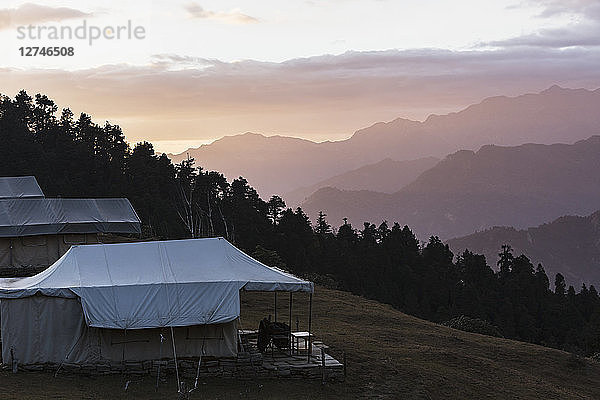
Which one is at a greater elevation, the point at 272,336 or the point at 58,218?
the point at 58,218

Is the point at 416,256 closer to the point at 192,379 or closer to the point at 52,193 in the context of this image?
the point at 52,193

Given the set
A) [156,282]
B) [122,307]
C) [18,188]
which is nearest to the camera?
[122,307]

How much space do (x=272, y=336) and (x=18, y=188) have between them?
87.9 feet

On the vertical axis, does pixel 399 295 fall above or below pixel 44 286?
below

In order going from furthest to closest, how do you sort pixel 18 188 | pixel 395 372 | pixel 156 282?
pixel 18 188
pixel 395 372
pixel 156 282

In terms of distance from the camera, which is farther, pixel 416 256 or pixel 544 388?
pixel 416 256

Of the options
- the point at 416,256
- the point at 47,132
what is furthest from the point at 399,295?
the point at 47,132

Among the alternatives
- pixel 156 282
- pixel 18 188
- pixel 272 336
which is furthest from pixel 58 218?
pixel 272 336

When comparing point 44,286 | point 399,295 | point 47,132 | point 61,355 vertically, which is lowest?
point 399,295

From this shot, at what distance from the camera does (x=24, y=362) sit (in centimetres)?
1988

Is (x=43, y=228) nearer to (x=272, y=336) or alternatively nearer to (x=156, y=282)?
(x=156, y=282)

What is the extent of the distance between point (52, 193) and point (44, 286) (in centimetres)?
4654

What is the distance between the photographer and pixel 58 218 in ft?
127

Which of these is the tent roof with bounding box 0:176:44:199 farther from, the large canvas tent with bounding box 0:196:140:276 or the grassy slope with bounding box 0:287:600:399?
the grassy slope with bounding box 0:287:600:399
